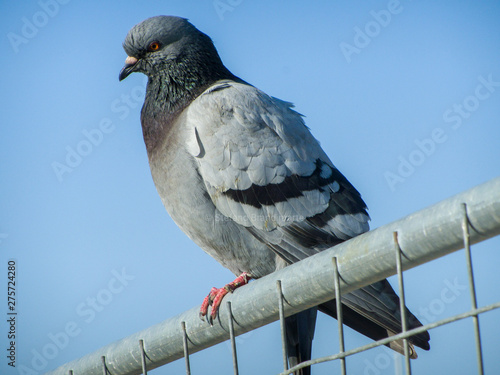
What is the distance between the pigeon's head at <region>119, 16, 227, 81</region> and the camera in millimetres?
6566

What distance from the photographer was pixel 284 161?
536 centimetres

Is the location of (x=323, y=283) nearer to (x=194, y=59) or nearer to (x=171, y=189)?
(x=171, y=189)

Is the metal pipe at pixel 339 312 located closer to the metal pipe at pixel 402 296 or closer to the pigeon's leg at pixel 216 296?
the metal pipe at pixel 402 296

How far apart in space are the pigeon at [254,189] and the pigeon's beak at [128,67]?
1.26 metres

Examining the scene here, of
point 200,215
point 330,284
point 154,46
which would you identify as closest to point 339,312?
point 330,284

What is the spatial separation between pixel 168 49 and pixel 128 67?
54cm

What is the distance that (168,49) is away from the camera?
670cm

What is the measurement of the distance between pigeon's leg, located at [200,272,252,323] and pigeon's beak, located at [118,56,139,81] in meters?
2.78

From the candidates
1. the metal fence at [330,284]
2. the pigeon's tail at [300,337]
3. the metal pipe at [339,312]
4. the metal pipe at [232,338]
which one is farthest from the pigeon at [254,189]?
the metal pipe at [339,312]

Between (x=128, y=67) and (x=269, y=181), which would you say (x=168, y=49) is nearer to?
(x=128, y=67)

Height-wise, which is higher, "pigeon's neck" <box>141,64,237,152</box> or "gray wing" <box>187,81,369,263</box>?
"pigeon's neck" <box>141,64,237,152</box>

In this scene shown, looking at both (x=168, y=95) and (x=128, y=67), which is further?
(x=128, y=67)

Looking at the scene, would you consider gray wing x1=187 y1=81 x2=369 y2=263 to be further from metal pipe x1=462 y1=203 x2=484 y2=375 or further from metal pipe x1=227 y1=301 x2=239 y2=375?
metal pipe x1=462 y1=203 x2=484 y2=375

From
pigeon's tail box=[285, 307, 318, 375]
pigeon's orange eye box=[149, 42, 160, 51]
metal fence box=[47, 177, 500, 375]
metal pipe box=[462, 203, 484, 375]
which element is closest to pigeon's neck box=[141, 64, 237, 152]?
pigeon's orange eye box=[149, 42, 160, 51]
